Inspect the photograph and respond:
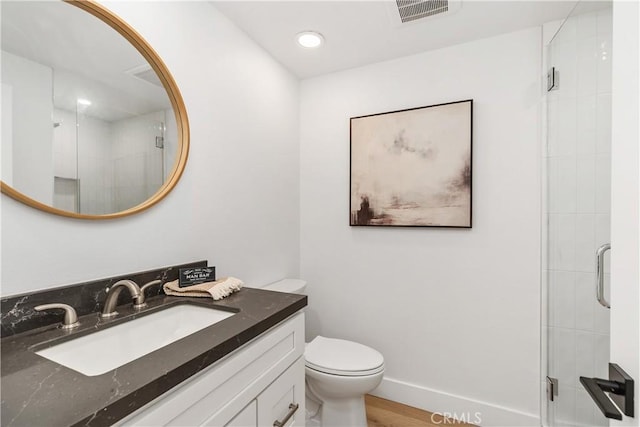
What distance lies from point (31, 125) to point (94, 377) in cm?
82

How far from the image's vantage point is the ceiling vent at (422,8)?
1.57 m

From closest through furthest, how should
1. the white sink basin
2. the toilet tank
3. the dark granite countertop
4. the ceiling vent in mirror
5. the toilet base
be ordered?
the dark granite countertop, the white sink basin, the ceiling vent in mirror, the toilet base, the toilet tank

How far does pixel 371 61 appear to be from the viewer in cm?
215

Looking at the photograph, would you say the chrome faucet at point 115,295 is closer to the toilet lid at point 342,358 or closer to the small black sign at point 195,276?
the small black sign at point 195,276

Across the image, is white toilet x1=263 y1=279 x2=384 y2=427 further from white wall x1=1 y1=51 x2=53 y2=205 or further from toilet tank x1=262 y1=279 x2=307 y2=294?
white wall x1=1 y1=51 x2=53 y2=205

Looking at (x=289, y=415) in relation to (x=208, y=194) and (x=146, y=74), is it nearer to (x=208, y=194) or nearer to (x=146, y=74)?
(x=208, y=194)

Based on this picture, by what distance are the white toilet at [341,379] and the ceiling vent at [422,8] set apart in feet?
6.20

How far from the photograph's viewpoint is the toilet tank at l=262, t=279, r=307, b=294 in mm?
1963

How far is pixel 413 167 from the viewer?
2020 mm

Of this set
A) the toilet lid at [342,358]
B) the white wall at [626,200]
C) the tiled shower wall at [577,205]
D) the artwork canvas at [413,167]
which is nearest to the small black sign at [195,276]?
the toilet lid at [342,358]

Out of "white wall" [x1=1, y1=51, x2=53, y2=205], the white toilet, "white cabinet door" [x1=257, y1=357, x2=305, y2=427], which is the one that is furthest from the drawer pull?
"white wall" [x1=1, y1=51, x2=53, y2=205]

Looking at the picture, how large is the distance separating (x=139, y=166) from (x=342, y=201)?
135cm

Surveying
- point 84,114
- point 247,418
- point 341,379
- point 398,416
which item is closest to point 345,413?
point 341,379

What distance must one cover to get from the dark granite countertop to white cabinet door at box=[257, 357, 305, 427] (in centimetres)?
23
